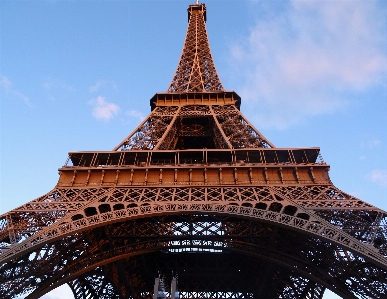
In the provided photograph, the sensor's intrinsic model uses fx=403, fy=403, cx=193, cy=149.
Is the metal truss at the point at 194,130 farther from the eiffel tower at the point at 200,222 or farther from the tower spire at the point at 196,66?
the tower spire at the point at 196,66

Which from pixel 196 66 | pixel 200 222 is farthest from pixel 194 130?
pixel 200 222

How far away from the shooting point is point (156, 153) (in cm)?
1995

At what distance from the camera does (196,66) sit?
3366 cm

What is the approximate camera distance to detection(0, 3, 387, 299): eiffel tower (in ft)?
48.1

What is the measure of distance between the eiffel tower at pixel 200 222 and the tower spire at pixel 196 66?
691cm

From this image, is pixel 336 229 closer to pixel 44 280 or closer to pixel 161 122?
pixel 44 280

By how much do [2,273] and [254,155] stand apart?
39.1ft

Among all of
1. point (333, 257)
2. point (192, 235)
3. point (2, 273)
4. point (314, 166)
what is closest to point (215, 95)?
point (314, 166)

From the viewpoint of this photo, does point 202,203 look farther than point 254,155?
No

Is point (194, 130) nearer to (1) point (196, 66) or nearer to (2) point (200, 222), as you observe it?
(1) point (196, 66)

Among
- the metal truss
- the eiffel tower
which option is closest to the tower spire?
the metal truss

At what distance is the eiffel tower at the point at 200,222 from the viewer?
14672mm

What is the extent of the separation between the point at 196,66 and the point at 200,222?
18174mm

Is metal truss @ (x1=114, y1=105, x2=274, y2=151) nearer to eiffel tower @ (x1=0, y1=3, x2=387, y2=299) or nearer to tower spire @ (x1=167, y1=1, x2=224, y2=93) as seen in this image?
eiffel tower @ (x1=0, y1=3, x2=387, y2=299)
